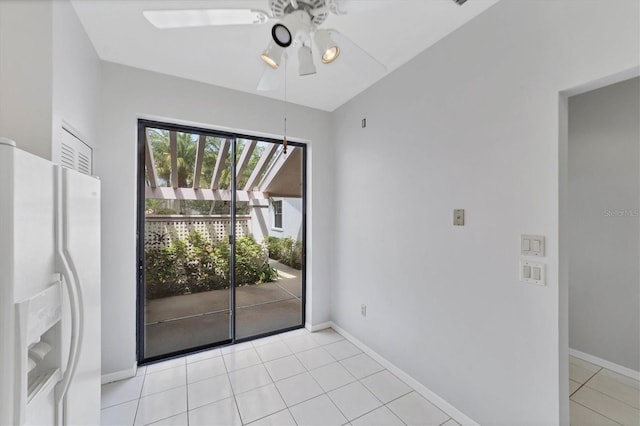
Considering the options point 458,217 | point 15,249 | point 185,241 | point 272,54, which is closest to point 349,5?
point 272,54

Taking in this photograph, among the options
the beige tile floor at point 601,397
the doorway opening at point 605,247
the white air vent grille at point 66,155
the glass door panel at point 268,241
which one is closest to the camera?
the white air vent grille at point 66,155

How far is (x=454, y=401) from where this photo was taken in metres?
1.86

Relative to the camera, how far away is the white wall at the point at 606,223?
86.1 inches

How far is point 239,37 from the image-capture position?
6.31 ft

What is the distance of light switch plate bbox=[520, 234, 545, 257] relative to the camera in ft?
4.63

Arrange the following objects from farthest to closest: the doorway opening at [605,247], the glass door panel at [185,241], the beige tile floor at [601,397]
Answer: the glass door panel at [185,241]
the doorway opening at [605,247]
the beige tile floor at [601,397]

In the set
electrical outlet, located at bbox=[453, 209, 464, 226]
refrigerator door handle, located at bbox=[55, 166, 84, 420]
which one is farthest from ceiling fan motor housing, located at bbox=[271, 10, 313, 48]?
electrical outlet, located at bbox=[453, 209, 464, 226]

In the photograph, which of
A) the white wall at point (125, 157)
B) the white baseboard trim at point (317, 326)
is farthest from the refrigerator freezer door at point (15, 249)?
the white baseboard trim at point (317, 326)

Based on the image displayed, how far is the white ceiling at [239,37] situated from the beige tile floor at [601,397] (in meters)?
2.84

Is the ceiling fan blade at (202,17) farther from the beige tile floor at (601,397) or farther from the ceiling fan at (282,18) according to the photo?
the beige tile floor at (601,397)

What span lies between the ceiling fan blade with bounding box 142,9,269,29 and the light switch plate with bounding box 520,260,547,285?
1.91m

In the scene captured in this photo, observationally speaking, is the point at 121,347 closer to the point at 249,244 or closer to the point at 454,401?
the point at 249,244

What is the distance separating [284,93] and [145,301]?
2.55 metres

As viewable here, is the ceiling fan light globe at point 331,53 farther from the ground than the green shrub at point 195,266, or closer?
farther from the ground
